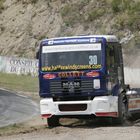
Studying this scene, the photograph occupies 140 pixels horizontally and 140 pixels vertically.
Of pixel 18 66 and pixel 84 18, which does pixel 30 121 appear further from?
pixel 84 18

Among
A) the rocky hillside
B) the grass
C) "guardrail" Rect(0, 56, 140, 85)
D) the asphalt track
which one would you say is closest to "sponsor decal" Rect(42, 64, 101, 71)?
the asphalt track

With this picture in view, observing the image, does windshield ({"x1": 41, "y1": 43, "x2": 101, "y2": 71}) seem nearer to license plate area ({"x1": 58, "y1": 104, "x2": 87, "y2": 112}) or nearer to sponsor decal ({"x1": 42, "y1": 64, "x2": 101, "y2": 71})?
sponsor decal ({"x1": 42, "y1": 64, "x2": 101, "y2": 71})

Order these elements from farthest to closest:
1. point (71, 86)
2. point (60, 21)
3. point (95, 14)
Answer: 1. point (60, 21)
2. point (95, 14)
3. point (71, 86)

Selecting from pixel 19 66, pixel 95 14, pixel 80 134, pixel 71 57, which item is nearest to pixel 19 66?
pixel 19 66

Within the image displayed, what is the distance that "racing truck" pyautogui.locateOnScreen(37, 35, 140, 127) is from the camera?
17.5m

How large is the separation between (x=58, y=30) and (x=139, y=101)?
4056cm

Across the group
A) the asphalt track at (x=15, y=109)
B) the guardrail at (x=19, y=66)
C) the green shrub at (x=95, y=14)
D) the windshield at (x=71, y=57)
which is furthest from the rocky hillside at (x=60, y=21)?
the windshield at (x=71, y=57)

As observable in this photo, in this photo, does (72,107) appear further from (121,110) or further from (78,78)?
(121,110)

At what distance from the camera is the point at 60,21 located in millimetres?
61031

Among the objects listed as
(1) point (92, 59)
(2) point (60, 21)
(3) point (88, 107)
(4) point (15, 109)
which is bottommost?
(4) point (15, 109)

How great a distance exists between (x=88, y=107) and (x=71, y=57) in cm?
172

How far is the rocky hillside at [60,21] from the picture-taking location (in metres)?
57.8

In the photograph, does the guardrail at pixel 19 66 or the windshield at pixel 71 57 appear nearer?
the windshield at pixel 71 57

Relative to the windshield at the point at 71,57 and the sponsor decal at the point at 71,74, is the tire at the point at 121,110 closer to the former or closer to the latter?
the windshield at the point at 71,57
